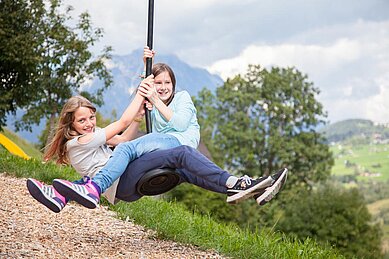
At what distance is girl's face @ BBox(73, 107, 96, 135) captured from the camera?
18.6ft

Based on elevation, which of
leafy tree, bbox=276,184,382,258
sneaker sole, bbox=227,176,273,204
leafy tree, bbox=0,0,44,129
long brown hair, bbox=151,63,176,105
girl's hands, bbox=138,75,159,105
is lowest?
leafy tree, bbox=276,184,382,258

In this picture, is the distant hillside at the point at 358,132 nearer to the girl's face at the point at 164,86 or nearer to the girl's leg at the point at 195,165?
the girl's face at the point at 164,86

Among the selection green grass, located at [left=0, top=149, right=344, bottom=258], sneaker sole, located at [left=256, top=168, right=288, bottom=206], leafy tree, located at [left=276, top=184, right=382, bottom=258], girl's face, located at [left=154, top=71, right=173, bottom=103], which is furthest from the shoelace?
leafy tree, located at [left=276, top=184, right=382, bottom=258]

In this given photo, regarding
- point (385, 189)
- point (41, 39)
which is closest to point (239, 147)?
point (41, 39)

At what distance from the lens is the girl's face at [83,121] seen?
566 centimetres

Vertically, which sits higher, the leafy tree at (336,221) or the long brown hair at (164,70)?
the long brown hair at (164,70)

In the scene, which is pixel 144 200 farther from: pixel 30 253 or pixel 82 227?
pixel 30 253

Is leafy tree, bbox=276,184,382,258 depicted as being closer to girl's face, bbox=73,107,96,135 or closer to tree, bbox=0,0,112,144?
tree, bbox=0,0,112,144

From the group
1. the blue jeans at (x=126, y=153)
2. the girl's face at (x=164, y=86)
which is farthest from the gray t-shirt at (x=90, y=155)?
the girl's face at (x=164, y=86)

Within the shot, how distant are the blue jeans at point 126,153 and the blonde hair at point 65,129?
0.54 metres

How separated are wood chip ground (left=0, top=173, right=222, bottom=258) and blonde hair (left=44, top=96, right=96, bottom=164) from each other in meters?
0.92

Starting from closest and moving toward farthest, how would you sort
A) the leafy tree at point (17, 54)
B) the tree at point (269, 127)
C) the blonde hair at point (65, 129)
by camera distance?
the blonde hair at point (65, 129) → the leafy tree at point (17, 54) → the tree at point (269, 127)

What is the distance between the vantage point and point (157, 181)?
5.40 m

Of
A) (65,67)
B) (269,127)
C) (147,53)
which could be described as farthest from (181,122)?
(269,127)
